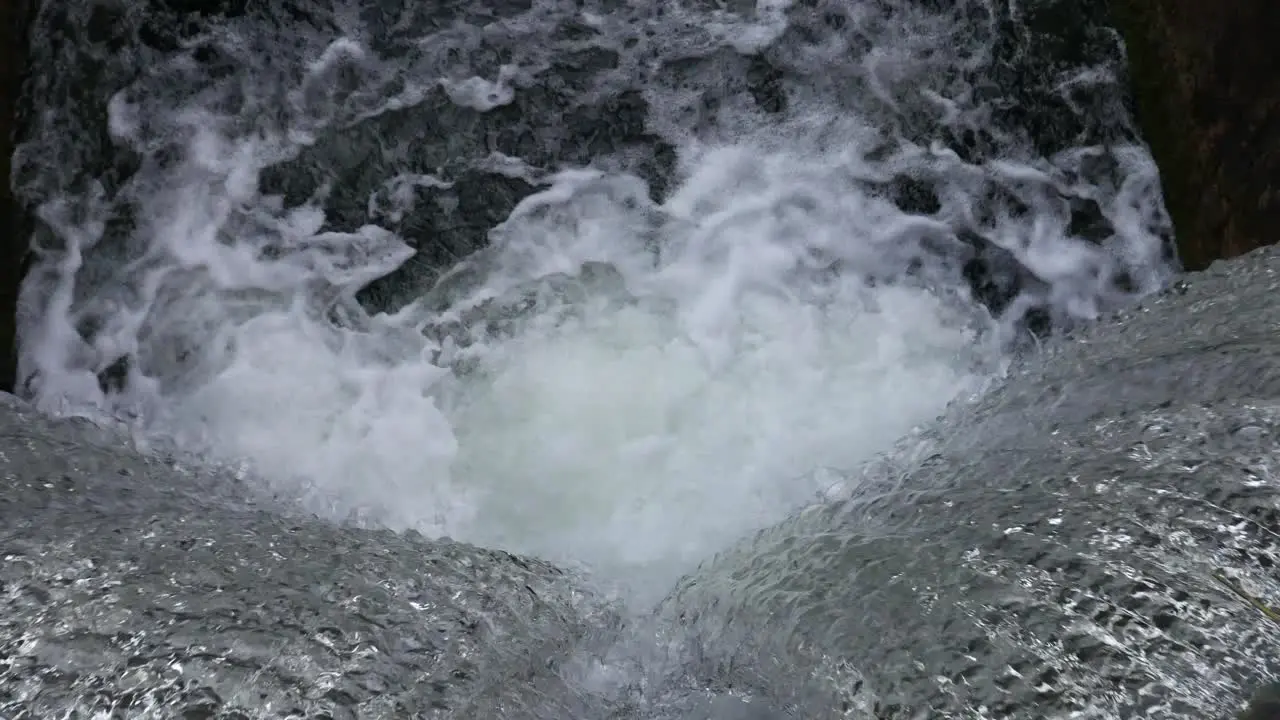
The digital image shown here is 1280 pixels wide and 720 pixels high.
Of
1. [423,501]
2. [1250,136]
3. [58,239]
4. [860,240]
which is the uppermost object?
[1250,136]

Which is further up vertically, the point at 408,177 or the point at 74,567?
the point at 408,177

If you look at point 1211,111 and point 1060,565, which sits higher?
point 1211,111

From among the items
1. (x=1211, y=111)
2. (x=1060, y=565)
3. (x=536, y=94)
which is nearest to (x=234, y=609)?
(x=1060, y=565)

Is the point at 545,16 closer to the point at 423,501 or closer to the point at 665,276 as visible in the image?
the point at 665,276

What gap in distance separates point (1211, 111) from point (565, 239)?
1784 millimetres

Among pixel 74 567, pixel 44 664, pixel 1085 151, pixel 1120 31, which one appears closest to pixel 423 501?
pixel 74 567

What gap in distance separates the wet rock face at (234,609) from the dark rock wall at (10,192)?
0.51m

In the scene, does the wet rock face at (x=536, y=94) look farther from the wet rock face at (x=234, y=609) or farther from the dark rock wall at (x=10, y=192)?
the wet rock face at (x=234, y=609)

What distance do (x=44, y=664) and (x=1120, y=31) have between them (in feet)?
9.89

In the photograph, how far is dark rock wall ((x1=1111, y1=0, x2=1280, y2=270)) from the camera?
2.45m

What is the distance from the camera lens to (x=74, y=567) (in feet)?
5.55

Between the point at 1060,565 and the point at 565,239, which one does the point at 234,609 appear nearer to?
the point at 1060,565

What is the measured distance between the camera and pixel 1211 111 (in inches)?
103

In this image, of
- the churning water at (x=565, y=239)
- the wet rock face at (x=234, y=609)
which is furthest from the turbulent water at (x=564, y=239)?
the wet rock face at (x=234, y=609)
